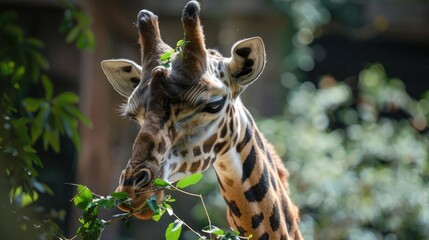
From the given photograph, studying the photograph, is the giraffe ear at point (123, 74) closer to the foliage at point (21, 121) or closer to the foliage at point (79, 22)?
the foliage at point (21, 121)

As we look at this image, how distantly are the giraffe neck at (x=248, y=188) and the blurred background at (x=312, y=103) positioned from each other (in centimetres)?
253

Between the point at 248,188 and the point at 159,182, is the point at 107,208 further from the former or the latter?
the point at 248,188

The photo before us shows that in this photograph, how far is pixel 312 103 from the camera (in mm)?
7926

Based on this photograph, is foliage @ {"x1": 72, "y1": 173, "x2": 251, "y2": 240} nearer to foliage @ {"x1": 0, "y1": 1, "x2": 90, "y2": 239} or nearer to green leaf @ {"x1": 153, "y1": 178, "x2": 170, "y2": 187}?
green leaf @ {"x1": 153, "y1": 178, "x2": 170, "y2": 187}

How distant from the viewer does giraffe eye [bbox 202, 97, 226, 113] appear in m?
3.41

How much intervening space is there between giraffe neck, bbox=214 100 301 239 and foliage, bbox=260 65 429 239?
3.37 m

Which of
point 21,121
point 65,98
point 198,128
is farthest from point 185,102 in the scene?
point 65,98

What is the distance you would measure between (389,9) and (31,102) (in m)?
6.56

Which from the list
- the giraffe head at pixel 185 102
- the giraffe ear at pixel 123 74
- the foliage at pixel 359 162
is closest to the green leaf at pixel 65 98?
the giraffe ear at pixel 123 74

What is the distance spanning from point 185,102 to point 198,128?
131mm

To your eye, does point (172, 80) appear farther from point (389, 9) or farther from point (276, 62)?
point (389, 9)

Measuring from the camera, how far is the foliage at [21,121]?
126 inches

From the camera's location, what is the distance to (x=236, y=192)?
Result: 3645 mm

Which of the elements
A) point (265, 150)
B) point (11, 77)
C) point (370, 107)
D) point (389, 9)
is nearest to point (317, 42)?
point (389, 9)
